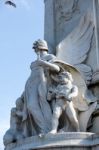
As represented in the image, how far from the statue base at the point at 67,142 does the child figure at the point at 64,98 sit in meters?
0.27

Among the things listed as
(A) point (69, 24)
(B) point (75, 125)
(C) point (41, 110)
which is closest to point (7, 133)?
(C) point (41, 110)

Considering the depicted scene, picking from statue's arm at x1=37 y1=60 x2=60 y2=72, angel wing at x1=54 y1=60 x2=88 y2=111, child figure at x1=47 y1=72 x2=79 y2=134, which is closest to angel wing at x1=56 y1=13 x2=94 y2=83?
angel wing at x1=54 y1=60 x2=88 y2=111

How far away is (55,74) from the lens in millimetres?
10789

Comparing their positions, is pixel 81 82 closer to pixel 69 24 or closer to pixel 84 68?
pixel 84 68

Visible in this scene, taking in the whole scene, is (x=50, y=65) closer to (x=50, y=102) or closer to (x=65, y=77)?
(x=65, y=77)

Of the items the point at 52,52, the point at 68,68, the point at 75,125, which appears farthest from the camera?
the point at 52,52

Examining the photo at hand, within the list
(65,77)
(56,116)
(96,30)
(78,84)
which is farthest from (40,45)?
(56,116)

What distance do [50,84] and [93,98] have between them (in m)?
1.13

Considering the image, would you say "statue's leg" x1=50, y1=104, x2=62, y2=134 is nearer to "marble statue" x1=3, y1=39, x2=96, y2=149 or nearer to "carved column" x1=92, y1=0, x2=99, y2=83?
"marble statue" x1=3, y1=39, x2=96, y2=149

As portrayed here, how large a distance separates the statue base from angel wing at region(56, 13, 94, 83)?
2.22 meters

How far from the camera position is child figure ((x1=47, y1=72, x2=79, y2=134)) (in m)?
9.98

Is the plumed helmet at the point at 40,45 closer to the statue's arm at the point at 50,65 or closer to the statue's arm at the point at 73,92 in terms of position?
the statue's arm at the point at 50,65

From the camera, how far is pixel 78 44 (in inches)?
451

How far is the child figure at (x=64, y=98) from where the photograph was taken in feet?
32.7
